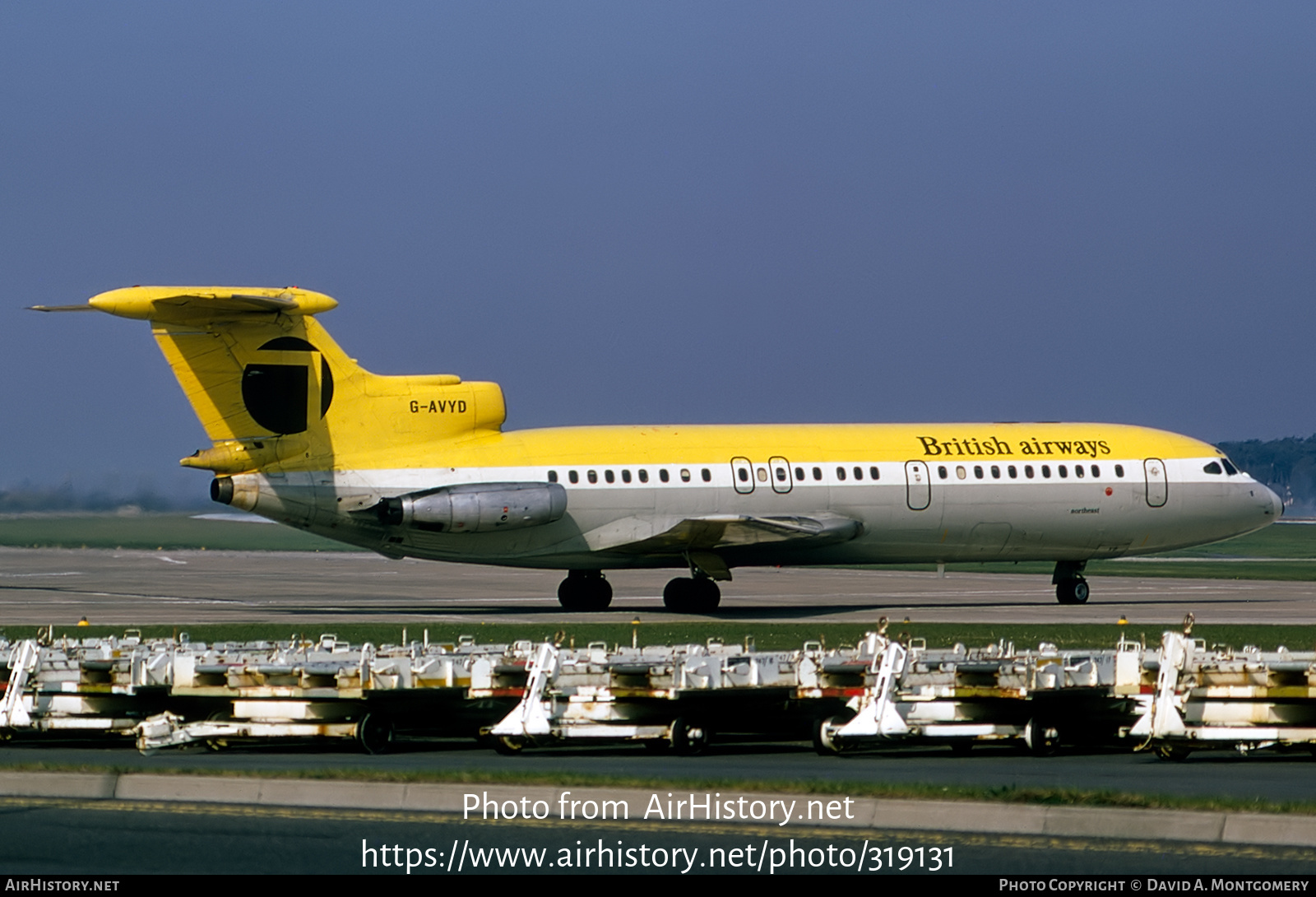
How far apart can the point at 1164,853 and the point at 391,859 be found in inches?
174

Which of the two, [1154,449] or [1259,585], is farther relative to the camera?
[1259,585]

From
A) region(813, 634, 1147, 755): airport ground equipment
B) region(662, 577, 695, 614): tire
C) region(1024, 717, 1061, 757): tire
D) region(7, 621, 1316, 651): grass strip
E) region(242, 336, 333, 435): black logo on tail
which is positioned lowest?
region(1024, 717, 1061, 757): tire

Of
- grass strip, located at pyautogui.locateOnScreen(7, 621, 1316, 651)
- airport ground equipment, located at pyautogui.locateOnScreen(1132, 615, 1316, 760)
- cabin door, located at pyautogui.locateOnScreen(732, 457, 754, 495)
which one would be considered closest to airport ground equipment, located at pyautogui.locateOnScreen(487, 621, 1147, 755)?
airport ground equipment, located at pyautogui.locateOnScreen(1132, 615, 1316, 760)

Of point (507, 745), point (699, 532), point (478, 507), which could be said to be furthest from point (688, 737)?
point (699, 532)

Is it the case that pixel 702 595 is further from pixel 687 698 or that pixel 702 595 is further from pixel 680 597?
pixel 687 698

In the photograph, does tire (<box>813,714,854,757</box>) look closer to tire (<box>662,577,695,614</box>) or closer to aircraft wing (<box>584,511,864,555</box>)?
aircraft wing (<box>584,511,864,555</box>)

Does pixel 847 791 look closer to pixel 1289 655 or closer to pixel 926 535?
pixel 1289 655

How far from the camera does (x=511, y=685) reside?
52.8ft

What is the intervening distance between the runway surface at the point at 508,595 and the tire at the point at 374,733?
17354mm

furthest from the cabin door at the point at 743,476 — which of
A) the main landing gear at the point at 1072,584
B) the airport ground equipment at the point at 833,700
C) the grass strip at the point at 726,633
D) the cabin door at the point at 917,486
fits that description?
the airport ground equipment at the point at 833,700

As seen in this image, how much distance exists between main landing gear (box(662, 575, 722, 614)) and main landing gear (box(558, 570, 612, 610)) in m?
1.49

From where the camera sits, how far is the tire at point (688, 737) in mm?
15500

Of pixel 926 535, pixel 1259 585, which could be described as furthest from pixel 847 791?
pixel 1259 585

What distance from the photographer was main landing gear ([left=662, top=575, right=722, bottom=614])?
3800 cm
